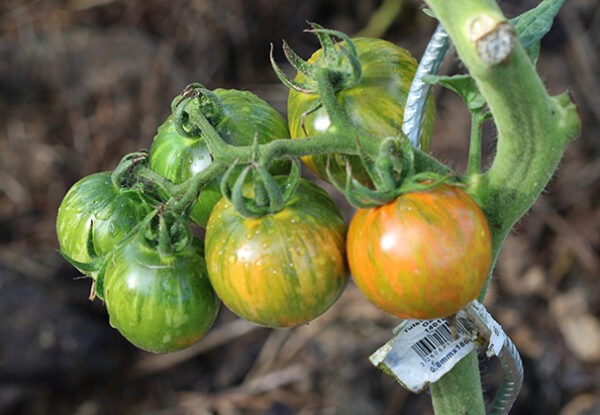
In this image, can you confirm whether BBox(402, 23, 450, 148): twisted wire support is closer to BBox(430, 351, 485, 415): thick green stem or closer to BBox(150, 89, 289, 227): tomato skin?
BBox(150, 89, 289, 227): tomato skin

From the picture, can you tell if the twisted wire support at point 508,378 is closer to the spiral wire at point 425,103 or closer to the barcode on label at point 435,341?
the spiral wire at point 425,103

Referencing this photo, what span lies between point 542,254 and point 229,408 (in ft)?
6.55

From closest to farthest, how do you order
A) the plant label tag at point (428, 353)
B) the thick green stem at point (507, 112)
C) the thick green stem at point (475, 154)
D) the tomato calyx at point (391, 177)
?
the thick green stem at point (507, 112) → the tomato calyx at point (391, 177) → the thick green stem at point (475, 154) → the plant label tag at point (428, 353)

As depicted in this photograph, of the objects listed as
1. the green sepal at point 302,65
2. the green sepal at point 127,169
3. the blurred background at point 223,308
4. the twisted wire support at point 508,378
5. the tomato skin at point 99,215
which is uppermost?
the green sepal at point 302,65

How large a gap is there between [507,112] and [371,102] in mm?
255

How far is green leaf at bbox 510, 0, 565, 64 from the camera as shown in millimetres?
996

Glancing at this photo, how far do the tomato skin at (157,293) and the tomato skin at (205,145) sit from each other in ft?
0.35

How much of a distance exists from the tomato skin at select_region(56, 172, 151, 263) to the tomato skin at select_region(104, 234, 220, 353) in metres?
0.09

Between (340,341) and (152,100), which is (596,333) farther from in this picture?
(152,100)

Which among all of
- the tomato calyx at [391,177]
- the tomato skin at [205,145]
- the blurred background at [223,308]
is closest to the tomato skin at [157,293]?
the tomato skin at [205,145]

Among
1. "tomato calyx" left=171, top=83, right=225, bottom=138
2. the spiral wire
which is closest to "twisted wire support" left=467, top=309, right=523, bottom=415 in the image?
the spiral wire

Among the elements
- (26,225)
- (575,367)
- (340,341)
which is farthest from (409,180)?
(26,225)

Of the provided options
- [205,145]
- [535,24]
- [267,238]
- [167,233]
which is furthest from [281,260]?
[535,24]

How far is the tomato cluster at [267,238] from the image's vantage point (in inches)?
36.1
